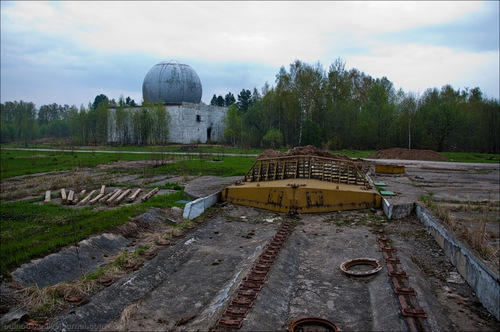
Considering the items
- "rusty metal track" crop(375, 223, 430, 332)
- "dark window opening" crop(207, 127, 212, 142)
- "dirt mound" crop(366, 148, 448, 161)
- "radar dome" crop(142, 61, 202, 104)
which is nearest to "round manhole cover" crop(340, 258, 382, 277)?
"rusty metal track" crop(375, 223, 430, 332)

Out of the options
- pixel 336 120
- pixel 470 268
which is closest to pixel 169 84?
pixel 336 120

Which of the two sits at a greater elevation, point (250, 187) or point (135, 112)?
point (135, 112)

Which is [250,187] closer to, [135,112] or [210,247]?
[210,247]

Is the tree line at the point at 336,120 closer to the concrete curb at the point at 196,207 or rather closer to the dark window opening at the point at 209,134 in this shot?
the dark window opening at the point at 209,134

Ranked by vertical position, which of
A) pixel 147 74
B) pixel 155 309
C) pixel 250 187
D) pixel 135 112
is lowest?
pixel 155 309

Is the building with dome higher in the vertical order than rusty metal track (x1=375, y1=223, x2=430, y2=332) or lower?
higher

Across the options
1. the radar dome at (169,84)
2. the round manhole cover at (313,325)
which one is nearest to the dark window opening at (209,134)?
the radar dome at (169,84)

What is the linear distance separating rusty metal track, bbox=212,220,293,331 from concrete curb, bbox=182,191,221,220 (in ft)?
9.06

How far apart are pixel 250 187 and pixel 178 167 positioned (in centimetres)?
1362

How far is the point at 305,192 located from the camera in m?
10.4

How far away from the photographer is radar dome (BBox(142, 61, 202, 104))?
52750 millimetres

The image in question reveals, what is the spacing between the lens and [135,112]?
50.2 metres

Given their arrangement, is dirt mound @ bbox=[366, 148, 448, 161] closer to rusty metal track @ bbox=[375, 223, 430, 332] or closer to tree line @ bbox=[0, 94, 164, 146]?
tree line @ bbox=[0, 94, 164, 146]

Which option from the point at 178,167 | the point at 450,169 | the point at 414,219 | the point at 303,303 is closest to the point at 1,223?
the point at 303,303
